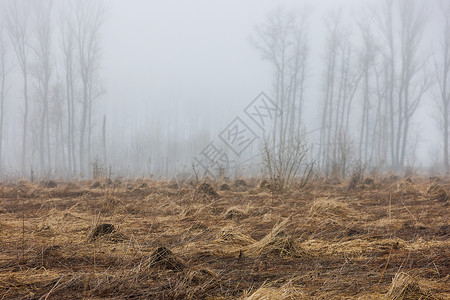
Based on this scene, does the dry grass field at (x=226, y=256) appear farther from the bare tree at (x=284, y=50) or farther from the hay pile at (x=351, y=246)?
the bare tree at (x=284, y=50)

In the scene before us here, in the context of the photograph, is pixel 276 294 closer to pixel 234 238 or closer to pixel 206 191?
pixel 234 238

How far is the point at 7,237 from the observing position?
3053 millimetres

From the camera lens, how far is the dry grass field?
1.67 metres

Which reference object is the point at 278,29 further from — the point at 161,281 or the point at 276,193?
the point at 161,281

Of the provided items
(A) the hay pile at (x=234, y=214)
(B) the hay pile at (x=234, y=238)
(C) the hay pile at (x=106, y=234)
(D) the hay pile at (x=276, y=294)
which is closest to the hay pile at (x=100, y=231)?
(C) the hay pile at (x=106, y=234)

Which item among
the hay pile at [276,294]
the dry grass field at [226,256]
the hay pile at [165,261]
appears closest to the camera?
the hay pile at [276,294]

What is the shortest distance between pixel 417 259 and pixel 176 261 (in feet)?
5.71

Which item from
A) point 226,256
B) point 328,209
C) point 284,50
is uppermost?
point 284,50

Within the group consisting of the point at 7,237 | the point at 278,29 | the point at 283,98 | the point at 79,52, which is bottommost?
the point at 7,237

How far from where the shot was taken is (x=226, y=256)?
96.3 inches

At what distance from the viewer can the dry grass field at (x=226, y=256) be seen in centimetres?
167

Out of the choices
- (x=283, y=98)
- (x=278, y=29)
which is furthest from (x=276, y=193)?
(x=278, y=29)

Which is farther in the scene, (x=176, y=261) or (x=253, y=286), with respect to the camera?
(x=176, y=261)

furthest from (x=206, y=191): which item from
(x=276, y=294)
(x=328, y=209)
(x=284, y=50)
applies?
(x=284, y=50)
